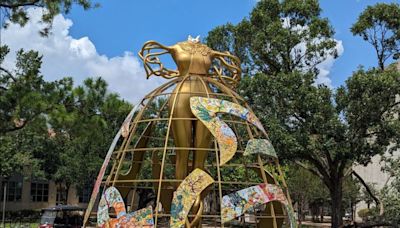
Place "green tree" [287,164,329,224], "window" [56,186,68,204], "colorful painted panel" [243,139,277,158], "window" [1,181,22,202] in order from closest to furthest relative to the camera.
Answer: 1. "colorful painted panel" [243,139,277,158]
2. "green tree" [287,164,329,224]
3. "window" [1,181,22,202]
4. "window" [56,186,68,204]

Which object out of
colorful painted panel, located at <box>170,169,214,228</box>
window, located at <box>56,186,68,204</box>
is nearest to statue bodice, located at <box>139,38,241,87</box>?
colorful painted panel, located at <box>170,169,214,228</box>

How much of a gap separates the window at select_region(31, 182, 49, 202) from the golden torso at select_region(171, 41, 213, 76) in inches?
1390

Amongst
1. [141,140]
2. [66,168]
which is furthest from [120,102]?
[66,168]

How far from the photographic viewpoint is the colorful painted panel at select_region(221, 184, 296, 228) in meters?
8.17

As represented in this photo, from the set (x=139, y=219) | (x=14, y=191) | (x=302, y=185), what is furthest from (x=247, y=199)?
(x=14, y=191)

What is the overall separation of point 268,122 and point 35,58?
347 inches

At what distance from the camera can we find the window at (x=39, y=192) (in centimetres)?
4200

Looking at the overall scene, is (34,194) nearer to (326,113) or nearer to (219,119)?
(326,113)

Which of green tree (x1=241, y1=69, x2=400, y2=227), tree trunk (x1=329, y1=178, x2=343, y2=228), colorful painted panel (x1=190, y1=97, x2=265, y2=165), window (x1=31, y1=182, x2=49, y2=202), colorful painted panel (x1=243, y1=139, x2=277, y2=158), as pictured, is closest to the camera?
colorful painted panel (x1=190, y1=97, x2=265, y2=165)

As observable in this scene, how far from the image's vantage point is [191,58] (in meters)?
9.75

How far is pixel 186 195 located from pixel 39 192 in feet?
121

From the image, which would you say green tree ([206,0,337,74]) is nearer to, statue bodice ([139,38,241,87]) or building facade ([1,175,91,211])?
statue bodice ([139,38,241,87])

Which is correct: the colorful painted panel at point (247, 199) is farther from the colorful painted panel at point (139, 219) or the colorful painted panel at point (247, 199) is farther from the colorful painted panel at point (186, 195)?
the colorful painted panel at point (139, 219)

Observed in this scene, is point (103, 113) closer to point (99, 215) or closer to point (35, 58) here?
point (35, 58)
